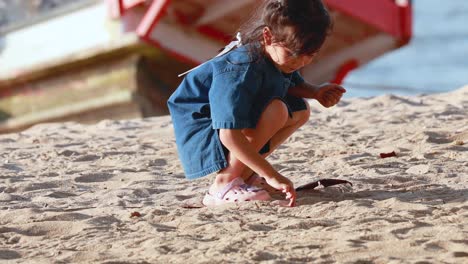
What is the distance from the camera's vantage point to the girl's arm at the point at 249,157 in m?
2.66

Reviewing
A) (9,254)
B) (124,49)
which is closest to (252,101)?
(9,254)

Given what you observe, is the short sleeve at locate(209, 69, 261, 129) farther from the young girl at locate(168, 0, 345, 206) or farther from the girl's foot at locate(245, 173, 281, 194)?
the girl's foot at locate(245, 173, 281, 194)

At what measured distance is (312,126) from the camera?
4516 mm

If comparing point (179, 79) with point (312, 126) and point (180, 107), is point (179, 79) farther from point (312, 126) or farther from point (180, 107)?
point (180, 107)

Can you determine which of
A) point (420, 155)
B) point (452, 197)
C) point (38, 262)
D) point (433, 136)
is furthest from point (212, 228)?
point (433, 136)

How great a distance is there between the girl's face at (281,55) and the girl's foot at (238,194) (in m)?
0.34

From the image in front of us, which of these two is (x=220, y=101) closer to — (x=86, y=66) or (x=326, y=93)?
(x=326, y=93)

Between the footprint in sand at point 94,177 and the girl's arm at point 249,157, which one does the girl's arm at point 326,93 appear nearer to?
the girl's arm at point 249,157

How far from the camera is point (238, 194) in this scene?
280 cm

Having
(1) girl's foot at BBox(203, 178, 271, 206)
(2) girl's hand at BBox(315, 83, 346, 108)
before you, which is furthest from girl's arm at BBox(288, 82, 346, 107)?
(1) girl's foot at BBox(203, 178, 271, 206)

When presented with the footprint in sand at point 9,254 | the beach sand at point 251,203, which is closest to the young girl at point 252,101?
the beach sand at point 251,203

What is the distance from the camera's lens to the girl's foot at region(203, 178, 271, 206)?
110 inches

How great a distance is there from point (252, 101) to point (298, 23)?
0.75ft

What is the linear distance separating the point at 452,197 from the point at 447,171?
16.7 inches
